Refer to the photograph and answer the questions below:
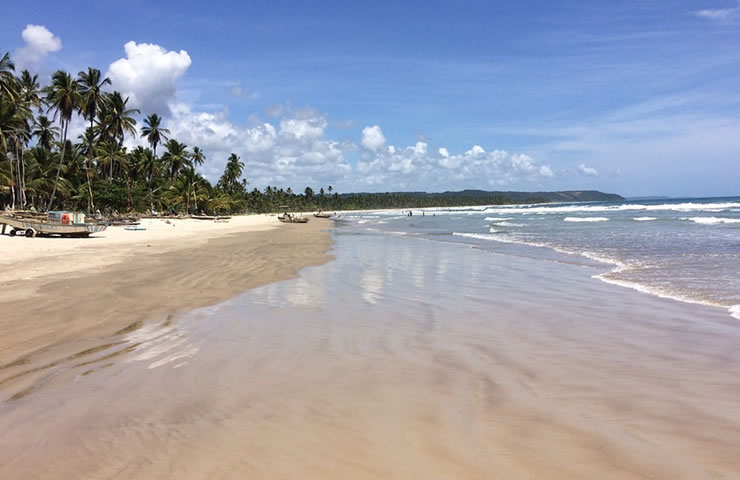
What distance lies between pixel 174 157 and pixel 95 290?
7188 cm

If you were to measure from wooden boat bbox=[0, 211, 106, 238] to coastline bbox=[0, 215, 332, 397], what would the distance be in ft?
21.6

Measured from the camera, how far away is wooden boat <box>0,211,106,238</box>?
85.3 feet

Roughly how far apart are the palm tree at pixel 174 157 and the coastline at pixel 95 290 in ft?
197

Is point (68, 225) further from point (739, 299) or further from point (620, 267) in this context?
point (739, 299)

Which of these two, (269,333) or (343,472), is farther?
(269,333)

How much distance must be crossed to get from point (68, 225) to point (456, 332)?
26.4m

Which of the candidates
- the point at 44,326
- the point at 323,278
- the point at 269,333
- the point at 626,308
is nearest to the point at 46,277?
the point at 44,326

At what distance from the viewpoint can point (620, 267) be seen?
15.2m

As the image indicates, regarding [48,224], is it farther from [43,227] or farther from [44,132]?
[44,132]

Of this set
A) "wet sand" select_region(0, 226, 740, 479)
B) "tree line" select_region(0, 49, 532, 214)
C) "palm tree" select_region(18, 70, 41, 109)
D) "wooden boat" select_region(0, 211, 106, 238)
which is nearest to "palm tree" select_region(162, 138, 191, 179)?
"tree line" select_region(0, 49, 532, 214)

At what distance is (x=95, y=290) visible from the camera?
10648 millimetres

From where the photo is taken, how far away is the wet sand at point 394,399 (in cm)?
351

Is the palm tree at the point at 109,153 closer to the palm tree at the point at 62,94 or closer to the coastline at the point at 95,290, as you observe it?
the palm tree at the point at 62,94

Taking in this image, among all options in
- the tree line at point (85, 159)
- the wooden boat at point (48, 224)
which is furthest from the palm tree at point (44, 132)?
the wooden boat at point (48, 224)
